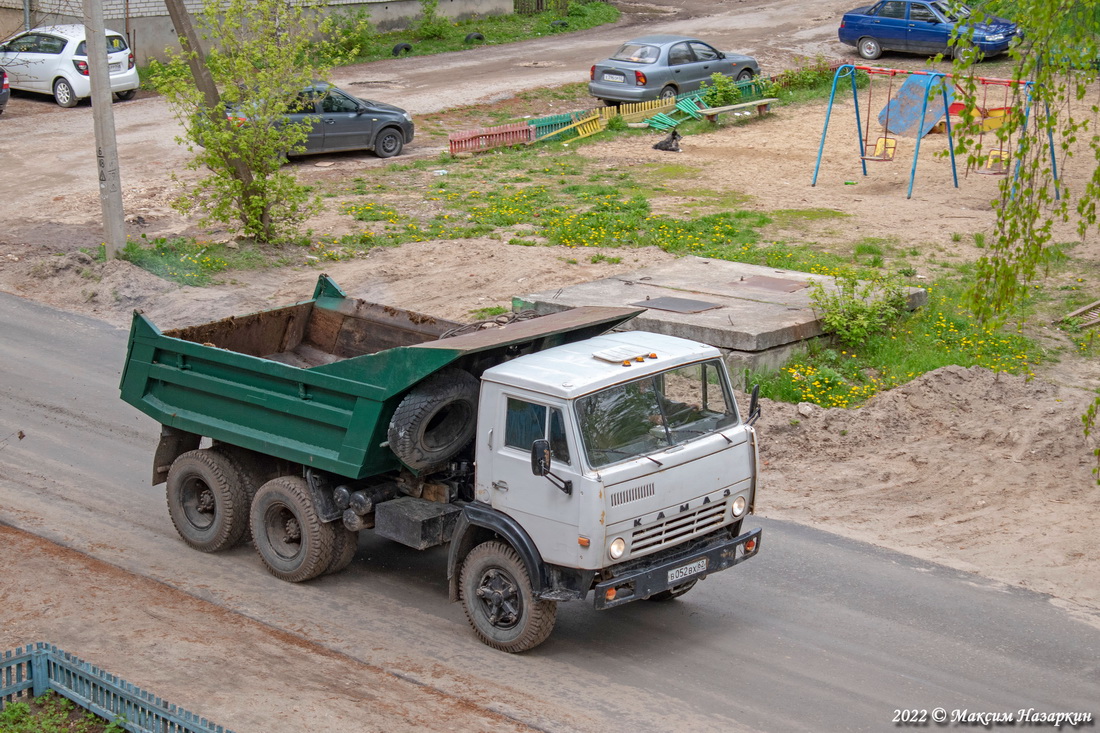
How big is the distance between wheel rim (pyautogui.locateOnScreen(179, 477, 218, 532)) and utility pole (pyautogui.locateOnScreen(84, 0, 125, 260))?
26.4 ft

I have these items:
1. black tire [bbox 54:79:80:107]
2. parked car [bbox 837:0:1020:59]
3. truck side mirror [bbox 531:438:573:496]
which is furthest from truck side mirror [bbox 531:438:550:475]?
parked car [bbox 837:0:1020:59]

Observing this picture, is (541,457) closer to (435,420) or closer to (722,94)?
(435,420)

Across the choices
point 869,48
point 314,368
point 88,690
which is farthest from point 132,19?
point 88,690

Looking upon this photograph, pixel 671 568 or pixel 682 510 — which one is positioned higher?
A: pixel 682 510

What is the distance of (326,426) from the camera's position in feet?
25.8

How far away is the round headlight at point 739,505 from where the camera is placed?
752cm

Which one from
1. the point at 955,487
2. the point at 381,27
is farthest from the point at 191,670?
the point at 381,27

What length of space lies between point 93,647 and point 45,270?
33.9ft

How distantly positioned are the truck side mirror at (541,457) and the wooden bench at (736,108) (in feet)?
63.9

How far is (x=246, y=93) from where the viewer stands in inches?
640

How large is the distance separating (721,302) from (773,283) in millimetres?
1199

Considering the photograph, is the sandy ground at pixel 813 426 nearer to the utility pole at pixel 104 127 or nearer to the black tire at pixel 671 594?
the utility pole at pixel 104 127

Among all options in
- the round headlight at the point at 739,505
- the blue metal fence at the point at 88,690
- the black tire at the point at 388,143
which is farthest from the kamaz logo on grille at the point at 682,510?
the black tire at the point at 388,143

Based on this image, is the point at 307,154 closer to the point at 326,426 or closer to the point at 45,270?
the point at 45,270
